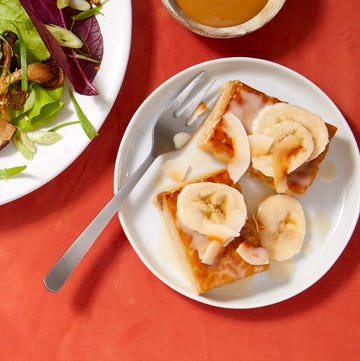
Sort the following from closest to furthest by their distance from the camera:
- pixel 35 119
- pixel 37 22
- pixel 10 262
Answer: pixel 37 22
pixel 35 119
pixel 10 262

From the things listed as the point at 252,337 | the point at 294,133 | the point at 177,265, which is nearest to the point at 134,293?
the point at 177,265

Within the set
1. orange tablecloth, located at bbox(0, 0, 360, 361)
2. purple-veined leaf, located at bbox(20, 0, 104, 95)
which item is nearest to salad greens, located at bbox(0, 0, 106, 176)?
purple-veined leaf, located at bbox(20, 0, 104, 95)

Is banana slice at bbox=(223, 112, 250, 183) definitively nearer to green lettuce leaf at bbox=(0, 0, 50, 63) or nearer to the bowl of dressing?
the bowl of dressing

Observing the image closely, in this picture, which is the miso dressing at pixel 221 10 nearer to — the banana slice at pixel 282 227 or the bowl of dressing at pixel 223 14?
the bowl of dressing at pixel 223 14

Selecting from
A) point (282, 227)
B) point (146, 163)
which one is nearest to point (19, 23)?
point (146, 163)

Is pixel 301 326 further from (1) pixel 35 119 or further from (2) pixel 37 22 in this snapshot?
(2) pixel 37 22

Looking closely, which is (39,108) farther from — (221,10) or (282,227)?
(282,227)
